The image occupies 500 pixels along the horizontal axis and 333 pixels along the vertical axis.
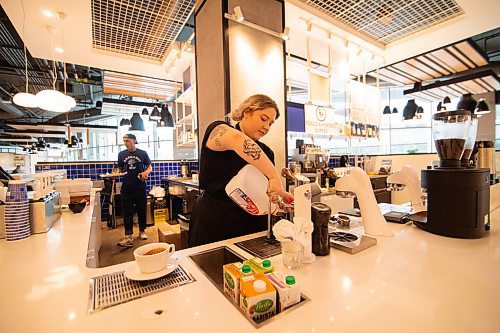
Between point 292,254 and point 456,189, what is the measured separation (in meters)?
0.85

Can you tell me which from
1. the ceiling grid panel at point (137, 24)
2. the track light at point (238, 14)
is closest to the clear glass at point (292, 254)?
the track light at point (238, 14)

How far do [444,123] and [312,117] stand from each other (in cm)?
216

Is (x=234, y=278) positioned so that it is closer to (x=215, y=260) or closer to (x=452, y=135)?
(x=215, y=260)

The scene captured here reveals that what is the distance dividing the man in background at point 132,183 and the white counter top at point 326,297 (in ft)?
9.48

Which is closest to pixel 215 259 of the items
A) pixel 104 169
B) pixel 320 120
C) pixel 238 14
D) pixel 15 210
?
pixel 15 210

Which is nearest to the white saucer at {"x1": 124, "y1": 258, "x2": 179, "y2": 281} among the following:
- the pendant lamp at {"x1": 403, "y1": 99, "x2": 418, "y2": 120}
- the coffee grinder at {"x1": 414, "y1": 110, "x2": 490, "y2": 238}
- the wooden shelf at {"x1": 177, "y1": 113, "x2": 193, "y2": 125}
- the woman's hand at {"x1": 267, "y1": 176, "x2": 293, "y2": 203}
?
the woman's hand at {"x1": 267, "y1": 176, "x2": 293, "y2": 203}

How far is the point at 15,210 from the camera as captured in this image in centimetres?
119

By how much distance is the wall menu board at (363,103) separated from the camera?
3.91 m

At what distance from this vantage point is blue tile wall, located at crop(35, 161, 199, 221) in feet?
14.8

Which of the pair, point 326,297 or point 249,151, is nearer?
point 326,297

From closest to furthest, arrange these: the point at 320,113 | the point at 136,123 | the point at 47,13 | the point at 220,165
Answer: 1. the point at 220,165
2. the point at 47,13
3. the point at 320,113
4. the point at 136,123

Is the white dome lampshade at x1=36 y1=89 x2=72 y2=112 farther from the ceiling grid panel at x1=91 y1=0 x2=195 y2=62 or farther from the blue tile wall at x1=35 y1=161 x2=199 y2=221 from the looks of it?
the blue tile wall at x1=35 y1=161 x2=199 y2=221

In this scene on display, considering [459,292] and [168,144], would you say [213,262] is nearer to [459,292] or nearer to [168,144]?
[459,292]

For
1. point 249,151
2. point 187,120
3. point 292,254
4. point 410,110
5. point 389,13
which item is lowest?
point 292,254
